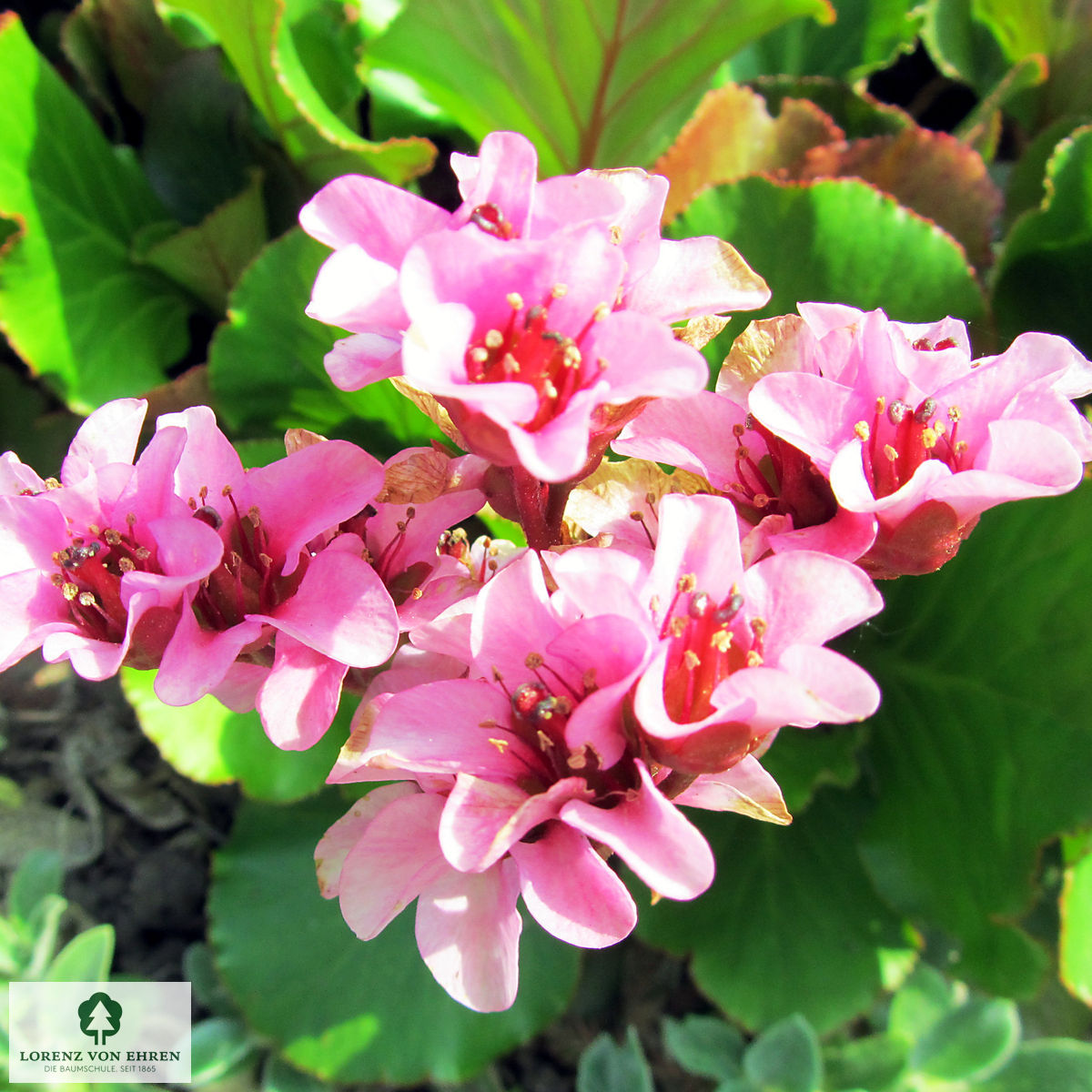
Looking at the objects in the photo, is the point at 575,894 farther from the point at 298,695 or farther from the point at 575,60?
the point at 575,60

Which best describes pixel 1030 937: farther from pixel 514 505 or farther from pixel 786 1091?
pixel 514 505

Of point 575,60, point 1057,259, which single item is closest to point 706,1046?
point 1057,259

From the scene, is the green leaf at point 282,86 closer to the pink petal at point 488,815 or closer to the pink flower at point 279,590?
the pink flower at point 279,590

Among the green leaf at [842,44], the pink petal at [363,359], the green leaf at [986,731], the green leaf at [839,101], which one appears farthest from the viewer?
the green leaf at [842,44]

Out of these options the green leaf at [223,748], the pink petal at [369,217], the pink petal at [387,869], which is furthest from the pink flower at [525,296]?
the green leaf at [223,748]

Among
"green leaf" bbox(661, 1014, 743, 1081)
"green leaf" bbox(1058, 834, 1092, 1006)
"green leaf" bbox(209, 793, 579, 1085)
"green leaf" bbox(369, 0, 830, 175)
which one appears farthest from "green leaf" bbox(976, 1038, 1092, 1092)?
"green leaf" bbox(369, 0, 830, 175)

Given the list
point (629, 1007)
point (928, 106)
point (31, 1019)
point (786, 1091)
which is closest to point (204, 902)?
point (31, 1019)
